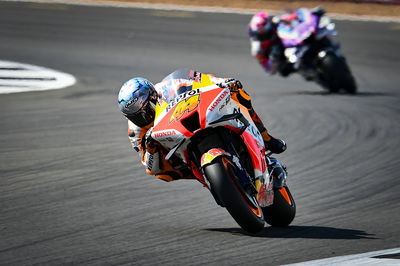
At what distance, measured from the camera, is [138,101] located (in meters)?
6.27

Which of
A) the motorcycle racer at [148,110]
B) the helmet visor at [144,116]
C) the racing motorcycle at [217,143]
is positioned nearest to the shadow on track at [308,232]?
the racing motorcycle at [217,143]

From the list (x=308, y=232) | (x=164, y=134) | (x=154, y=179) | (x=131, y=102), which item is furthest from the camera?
(x=154, y=179)

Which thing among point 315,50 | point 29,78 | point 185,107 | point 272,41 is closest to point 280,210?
point 185,107

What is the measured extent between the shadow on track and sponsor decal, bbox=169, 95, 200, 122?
3.46ft

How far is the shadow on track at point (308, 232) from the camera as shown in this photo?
652 cm

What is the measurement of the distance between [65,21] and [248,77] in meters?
5.56

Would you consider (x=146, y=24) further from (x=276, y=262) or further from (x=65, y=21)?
(x=276, y=262)

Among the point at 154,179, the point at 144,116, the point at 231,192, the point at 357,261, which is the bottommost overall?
the point at 154,179

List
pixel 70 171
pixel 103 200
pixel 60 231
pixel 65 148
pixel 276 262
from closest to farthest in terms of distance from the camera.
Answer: pixel 276 262
pixel 60 231
pixel 103 200
pixel 70 171
pixel 65 148

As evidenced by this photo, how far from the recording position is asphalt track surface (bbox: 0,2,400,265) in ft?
20.5

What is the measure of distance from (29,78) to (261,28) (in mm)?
3793

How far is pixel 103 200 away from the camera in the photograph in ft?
25.5

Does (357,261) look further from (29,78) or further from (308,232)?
(29,78)

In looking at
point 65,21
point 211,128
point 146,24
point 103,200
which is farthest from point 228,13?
point 211,128
